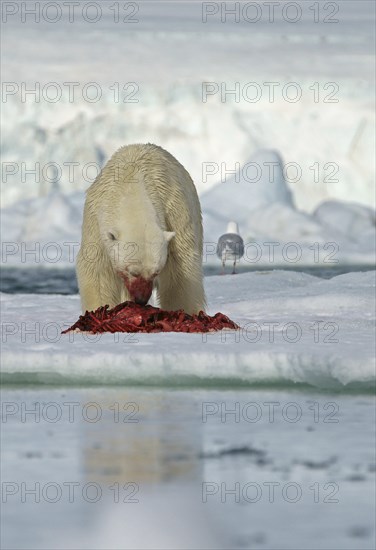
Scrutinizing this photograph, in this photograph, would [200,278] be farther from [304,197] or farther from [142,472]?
[304,197]

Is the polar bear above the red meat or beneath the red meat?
above

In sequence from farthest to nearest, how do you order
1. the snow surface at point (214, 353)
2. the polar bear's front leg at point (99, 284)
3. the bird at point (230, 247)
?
1. the bird at point (230, 247)
2. the polar bear's front leg at point (99, 284)
3. the snow surface at point (214, 353)

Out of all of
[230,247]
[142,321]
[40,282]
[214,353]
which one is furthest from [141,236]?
[40,282]

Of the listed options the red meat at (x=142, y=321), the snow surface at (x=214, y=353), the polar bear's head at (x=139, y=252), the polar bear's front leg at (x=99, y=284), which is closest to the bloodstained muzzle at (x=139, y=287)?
the polar bear's head at (x=139, y=252)

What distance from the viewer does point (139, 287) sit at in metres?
8.59

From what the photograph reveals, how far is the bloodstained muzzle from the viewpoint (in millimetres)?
8562

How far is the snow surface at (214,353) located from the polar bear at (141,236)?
0.45m

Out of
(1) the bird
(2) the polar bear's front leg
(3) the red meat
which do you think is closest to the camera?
(3) the red meat

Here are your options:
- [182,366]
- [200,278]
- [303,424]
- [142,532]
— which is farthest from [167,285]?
[142,532]

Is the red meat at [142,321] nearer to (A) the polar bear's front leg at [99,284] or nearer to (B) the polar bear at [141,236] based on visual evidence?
(B) the polar bear at [141,236]

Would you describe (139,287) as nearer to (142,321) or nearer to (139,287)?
(139,287)

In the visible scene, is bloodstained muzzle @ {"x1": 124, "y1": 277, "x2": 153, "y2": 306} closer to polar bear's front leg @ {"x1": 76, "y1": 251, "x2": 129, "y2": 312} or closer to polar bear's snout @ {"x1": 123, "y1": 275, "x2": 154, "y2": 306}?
polar bear's snout @ {"x1": 123, "y1": 275, "x2": 154, "y2": 306}

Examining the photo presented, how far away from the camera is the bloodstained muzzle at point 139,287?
28.1 feet

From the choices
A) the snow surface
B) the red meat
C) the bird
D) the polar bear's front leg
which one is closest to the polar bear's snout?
the red meat
